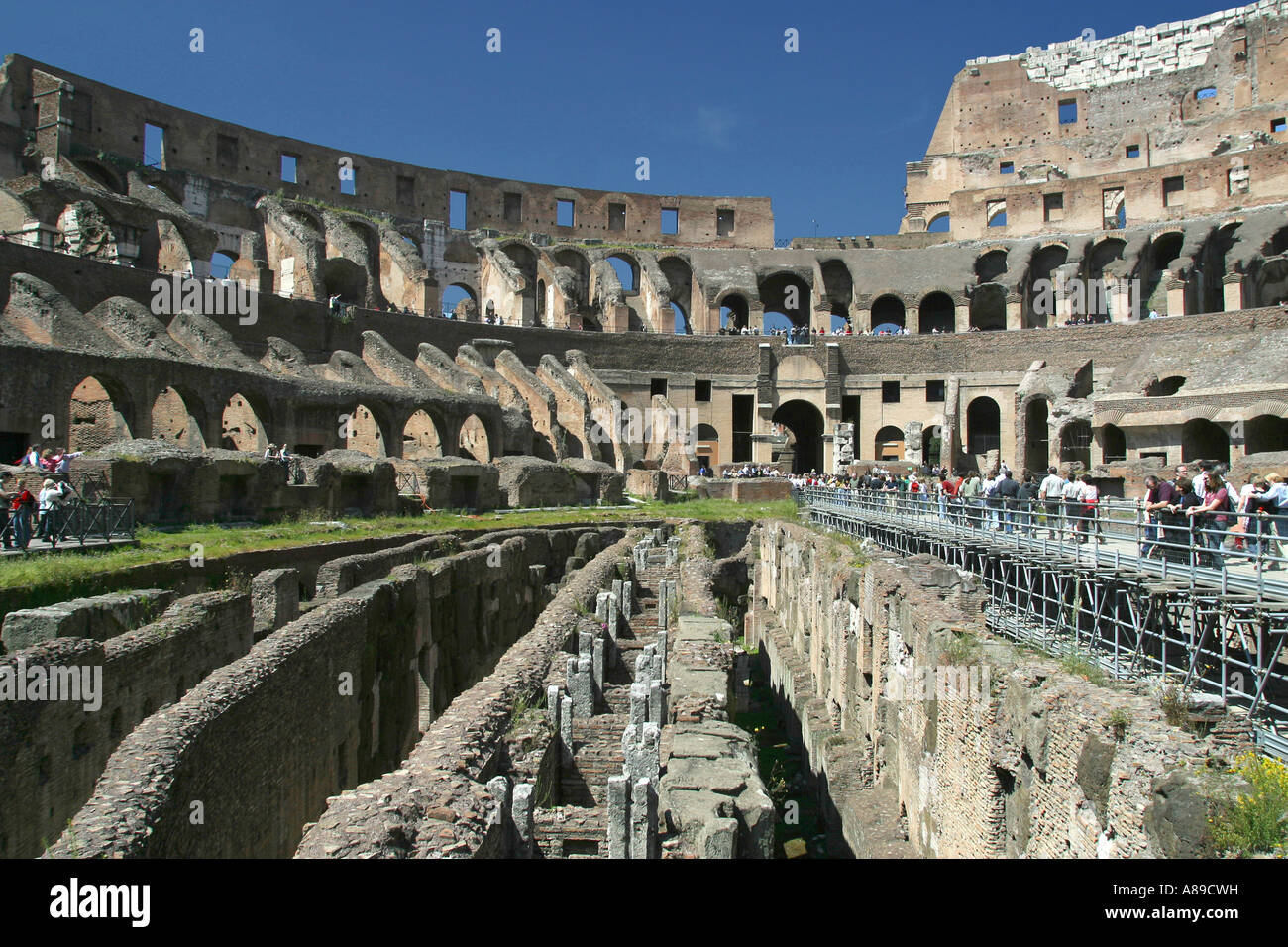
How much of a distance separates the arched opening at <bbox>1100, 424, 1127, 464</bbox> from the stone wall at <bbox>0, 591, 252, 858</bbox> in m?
31.4

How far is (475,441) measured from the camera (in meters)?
35.7

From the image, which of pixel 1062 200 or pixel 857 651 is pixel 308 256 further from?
pixel 1062 200

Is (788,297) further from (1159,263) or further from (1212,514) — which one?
(1212,514)

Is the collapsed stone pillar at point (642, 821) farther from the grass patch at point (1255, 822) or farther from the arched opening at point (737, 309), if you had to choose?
the arched opening at point (737, 309)

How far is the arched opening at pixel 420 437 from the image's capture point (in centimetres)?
3462

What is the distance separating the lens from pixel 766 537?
85.7ft

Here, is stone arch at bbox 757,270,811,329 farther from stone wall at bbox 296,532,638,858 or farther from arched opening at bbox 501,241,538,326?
stone wall at bbox 296,532,638,858

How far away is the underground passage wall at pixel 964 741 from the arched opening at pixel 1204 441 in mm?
19684

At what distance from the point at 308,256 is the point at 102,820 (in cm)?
3801

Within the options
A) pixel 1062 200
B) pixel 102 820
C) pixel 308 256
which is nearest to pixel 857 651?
pixel 102 820

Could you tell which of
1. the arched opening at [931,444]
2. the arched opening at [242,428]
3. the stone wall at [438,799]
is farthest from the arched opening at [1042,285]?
the stone wall at [438,799]

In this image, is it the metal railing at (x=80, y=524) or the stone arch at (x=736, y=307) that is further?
the stone arch at (x=736, y=307)

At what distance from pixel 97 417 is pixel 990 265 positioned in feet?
144

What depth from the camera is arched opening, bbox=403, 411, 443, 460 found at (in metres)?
34.6
